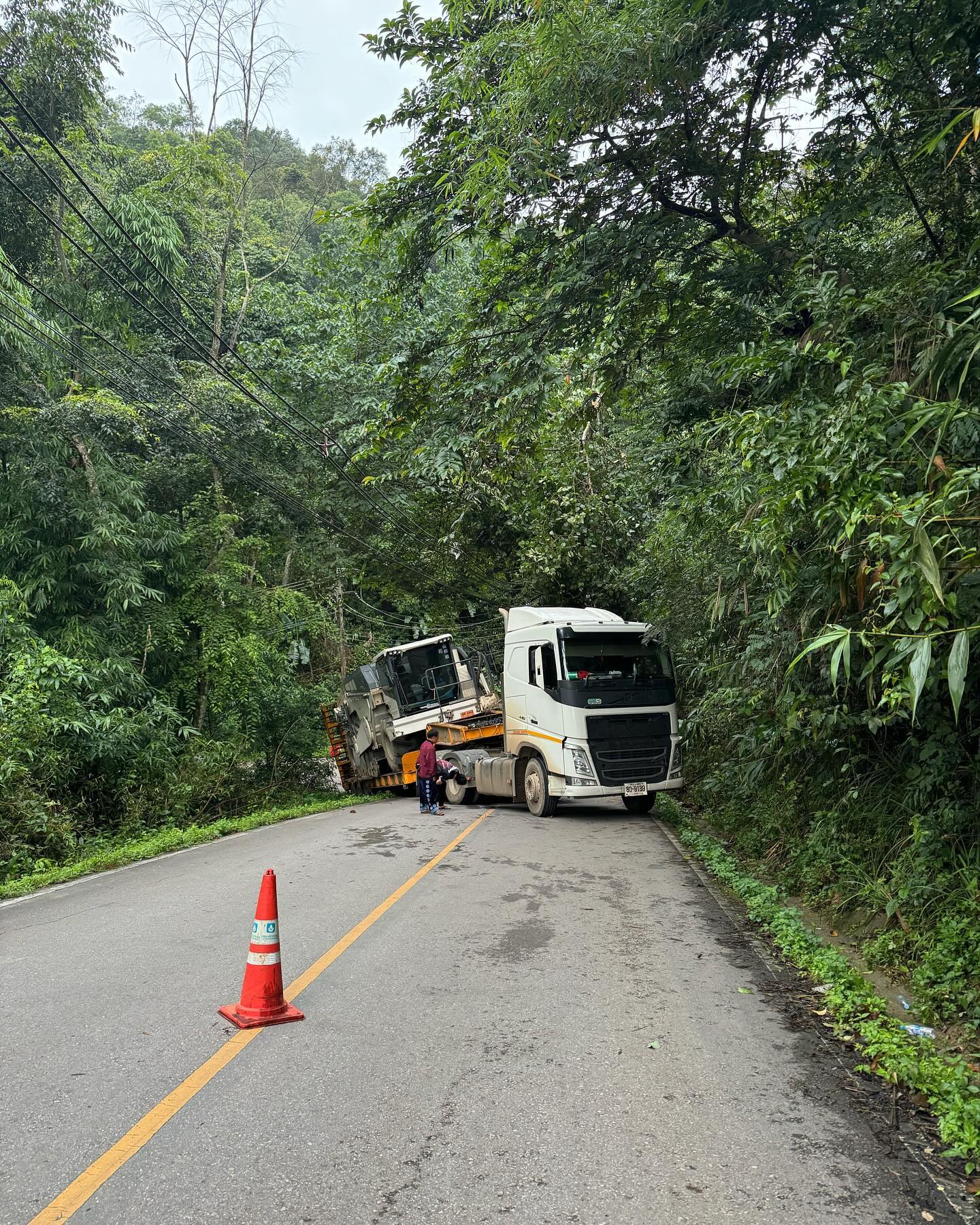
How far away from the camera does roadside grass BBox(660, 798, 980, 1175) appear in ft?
12.0

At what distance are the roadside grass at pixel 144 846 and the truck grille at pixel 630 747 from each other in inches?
239

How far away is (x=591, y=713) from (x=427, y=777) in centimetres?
393

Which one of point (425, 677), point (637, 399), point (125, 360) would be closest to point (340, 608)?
point (425, 677)

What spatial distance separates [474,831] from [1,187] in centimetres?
1415

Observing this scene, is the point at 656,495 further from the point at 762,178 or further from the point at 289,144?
the point at 289,144

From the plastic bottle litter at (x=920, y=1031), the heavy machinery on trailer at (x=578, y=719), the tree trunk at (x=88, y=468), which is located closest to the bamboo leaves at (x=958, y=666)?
the plastic bottle litter at (x=920, y=1031)

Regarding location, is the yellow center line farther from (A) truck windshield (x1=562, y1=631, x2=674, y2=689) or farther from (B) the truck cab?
(A) truck windshield (x1=562, y1=631, x2=674, y2=689)

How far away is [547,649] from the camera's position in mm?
14750

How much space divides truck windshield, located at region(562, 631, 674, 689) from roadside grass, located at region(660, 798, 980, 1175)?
6502 mm

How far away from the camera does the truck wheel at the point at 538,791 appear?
15.2 metres

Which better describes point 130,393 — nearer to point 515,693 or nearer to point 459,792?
point 515,693

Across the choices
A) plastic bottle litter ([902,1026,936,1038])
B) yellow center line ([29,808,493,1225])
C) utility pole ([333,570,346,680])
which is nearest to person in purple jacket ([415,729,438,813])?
utility pole ([333,570,346,680])

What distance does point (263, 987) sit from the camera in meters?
4.82

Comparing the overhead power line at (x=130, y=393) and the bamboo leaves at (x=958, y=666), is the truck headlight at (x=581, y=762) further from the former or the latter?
the bamboo leaves at (x=958, y=666)
